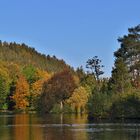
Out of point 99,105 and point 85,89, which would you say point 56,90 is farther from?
point 99,105

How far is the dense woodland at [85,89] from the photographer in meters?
89.0

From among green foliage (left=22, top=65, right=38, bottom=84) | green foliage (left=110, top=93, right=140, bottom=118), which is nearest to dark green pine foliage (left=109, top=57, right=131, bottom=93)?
green foliage (left=110, top=93, right=140, bottom=118)

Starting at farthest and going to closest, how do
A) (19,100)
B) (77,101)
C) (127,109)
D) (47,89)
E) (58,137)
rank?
(19,100) → (47,89) → (77,101) → (127,109) → (58,137)

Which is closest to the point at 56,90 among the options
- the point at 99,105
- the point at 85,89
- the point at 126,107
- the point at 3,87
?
the point at 85,89

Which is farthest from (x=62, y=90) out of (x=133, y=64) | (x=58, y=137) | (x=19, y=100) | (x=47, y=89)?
(x=58, y=137)

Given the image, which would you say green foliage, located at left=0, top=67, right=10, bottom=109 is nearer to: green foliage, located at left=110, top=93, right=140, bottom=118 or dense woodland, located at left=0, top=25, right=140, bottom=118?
dense woodland, located at left=0, top=25, right=140, bottom=118

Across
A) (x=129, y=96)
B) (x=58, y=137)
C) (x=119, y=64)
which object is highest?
(x=119, y=64)

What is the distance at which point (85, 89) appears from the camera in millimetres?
→ 129250

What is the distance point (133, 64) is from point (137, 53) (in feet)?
8.03

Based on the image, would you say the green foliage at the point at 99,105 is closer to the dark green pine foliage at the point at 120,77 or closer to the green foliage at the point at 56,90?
the dark green pine foliage at the point at 120,77

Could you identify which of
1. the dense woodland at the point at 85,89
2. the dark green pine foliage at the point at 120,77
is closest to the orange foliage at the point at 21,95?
the dense woodland at the point at 85,89

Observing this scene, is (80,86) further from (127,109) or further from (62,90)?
(127,109)

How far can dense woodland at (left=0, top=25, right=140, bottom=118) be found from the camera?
89.0 meters

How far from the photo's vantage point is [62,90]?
424 feet
